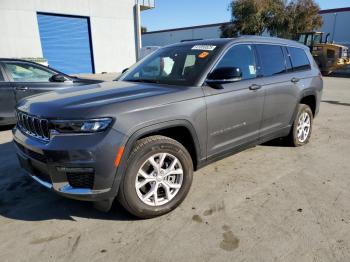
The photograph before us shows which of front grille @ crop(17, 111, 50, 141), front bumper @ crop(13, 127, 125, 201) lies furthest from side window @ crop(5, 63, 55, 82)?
front bumper @ crop(13, 127, 125, 201)

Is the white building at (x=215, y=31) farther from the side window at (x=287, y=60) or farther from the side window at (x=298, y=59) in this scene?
the side window at (x=287, y=60)

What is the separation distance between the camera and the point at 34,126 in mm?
2988

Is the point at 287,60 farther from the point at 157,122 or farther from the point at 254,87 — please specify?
the point at 157,122

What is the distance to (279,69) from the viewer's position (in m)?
4.56

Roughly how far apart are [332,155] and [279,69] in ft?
5.40

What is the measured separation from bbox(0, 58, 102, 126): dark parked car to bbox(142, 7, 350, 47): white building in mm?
8022

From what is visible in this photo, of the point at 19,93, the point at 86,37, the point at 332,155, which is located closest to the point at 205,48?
the point at 332,155

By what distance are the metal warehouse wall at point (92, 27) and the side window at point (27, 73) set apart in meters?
13.5

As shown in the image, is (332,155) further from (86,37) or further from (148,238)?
(86,37)

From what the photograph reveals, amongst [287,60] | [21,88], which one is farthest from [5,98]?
[287,60]

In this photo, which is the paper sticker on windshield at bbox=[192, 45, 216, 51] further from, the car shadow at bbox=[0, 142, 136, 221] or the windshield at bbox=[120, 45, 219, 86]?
the car shadow at bbox=[0, 142, 136, 221]

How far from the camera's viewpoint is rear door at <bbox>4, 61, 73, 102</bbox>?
649cm

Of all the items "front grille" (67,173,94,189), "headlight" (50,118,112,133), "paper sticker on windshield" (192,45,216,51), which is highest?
"paper sticker on windshield" (192,45,216,51)

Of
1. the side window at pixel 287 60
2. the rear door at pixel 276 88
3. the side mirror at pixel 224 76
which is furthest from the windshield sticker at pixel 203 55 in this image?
A: the side window at pixel 287 60
